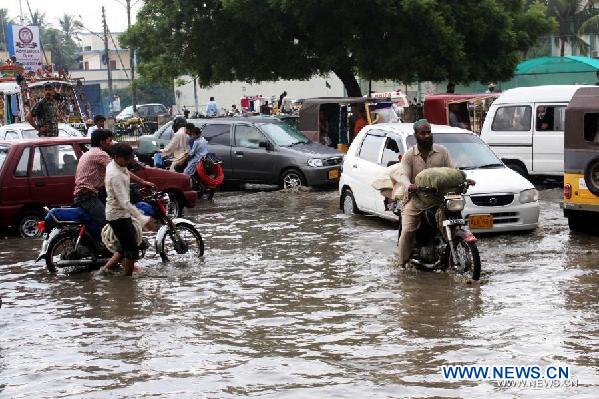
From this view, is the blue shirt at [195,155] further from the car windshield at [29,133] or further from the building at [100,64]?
the building at [100,64]

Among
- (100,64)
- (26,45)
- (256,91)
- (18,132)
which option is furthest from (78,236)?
(100,64)

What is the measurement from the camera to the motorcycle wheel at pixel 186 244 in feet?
40.9

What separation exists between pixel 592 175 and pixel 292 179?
930 cm

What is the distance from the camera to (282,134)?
22.1 m

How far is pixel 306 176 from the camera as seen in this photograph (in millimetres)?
21031

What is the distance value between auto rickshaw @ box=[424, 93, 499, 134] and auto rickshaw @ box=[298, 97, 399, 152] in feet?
3.82

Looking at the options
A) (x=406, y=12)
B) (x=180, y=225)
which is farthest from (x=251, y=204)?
(x=406, y=12)

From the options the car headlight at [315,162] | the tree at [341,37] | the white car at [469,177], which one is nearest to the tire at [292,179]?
the car headlight at [315,162]

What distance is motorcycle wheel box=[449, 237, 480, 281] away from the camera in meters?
10.2

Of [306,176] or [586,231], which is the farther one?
[306,176]

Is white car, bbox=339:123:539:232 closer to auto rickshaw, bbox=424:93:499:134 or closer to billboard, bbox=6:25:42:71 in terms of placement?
auto rickshaw, bbox=424:93:499:134

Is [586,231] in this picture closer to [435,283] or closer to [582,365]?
[435,283]

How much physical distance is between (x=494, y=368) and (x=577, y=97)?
298 inches

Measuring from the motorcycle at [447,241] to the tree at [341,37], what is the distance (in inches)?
705
